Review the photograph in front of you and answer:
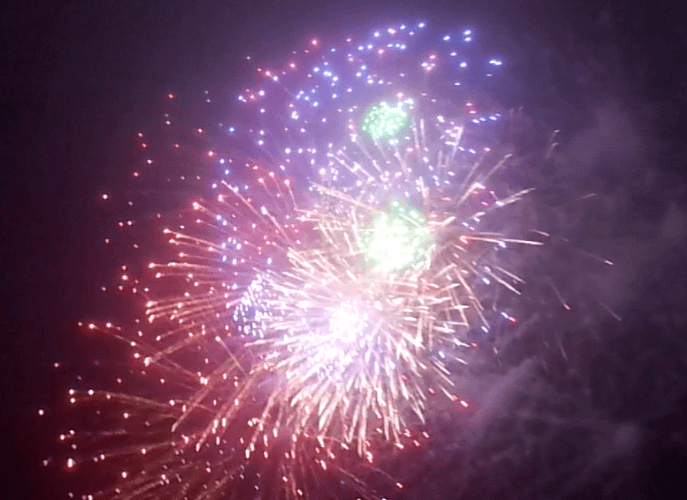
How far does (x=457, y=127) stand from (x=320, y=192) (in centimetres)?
64

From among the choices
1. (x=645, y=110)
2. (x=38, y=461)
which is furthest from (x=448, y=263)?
(x=38, y=461)

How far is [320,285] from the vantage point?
2.90 meters

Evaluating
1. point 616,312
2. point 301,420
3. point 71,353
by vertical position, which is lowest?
point 616,312

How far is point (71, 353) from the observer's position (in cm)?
334

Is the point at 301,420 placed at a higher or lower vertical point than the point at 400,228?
lower

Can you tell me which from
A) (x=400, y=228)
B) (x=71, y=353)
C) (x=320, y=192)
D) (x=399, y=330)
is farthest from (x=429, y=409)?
(x=71, y=353)

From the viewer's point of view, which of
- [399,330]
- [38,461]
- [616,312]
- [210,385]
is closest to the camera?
[399,330]

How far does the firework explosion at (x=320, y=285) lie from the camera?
2.89 metres

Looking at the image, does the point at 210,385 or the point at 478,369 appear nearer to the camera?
the point at 210,385

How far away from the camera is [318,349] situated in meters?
2.88

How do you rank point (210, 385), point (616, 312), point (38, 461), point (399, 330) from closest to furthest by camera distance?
point (399, 330), point (210, 385), point (38, 461), point (616, 312)

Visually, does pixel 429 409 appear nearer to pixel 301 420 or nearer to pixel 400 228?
pixel 301 420

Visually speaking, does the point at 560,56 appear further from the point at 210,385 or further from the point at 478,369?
the point at 210,385

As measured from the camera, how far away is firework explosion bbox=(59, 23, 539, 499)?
289 centimetres
